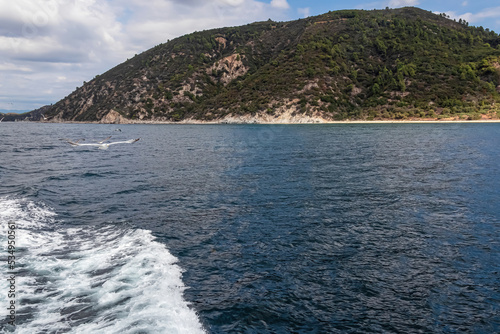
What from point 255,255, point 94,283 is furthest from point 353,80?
point 94,283

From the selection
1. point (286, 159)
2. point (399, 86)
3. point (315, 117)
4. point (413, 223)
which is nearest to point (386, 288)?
point (413, 223)

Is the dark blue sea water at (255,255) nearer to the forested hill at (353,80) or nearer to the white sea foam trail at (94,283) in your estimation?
the white sea foam trail at (94,283)

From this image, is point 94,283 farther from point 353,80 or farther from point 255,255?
point 353,80

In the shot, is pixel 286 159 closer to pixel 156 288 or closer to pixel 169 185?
pixel 169 185

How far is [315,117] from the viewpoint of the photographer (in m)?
128

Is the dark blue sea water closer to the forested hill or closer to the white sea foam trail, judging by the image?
the white sea foam trail

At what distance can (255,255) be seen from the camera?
11195mm

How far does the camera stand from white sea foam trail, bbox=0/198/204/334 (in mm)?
7359

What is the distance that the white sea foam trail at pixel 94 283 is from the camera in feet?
24.1

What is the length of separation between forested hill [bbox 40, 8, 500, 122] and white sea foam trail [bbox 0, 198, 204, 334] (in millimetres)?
122433

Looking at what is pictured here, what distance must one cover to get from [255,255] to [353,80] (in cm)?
15198

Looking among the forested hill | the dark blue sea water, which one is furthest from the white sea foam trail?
the forested hill

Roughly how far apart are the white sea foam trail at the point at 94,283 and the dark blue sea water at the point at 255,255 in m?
0.04

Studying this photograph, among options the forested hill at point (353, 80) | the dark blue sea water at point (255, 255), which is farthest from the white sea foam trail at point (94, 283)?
the forested hill at point (353, 80)
